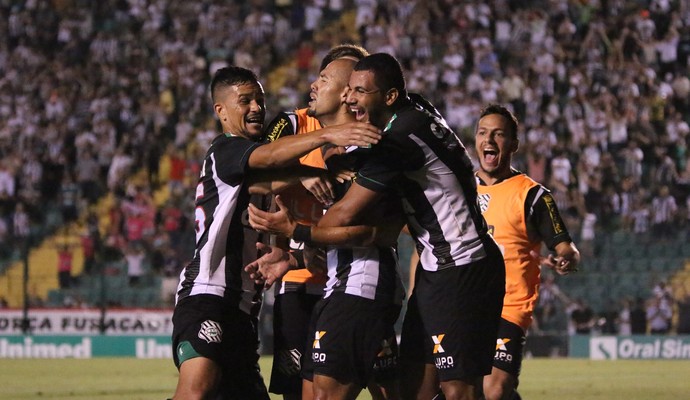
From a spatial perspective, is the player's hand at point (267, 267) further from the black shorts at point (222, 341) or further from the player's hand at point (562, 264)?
the player's hand at point (562, 264)

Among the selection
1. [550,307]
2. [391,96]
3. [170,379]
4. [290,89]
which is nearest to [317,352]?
[391,96]

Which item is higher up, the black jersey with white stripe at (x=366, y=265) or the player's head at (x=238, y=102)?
the player's head at (x=238, y=102)

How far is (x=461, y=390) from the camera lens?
282 inches

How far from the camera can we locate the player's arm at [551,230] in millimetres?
9055

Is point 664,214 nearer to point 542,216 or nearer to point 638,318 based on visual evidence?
point 638,318

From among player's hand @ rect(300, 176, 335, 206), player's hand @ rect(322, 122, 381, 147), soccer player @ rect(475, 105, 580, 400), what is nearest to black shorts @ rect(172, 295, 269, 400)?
player's hand @ rect(300, 176, 335, 206)

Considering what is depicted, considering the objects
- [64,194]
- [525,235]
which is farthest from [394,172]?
[64,194]

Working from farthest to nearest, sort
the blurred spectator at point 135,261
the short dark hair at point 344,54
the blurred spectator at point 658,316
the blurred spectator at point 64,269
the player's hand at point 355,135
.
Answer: the blurred spectator at point 64,269, the blurred spectator at point 135,261, the blurred spectator at point 658,316, the short dark hair at point 344,54, the player's hand at point 355,135

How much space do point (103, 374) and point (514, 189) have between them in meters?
9.44

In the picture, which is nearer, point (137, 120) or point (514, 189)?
point (514, 189)

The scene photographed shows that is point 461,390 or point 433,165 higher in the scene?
point 433,165

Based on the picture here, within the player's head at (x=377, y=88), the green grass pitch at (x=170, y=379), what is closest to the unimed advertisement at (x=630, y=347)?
the green grass pitch at (x=170, y=379)

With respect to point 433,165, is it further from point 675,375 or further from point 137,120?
point 137,120

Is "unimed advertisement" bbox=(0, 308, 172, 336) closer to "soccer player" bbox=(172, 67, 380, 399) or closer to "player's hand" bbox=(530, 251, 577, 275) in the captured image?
"player's hand" bbox=(530, 251, 577, 275)
